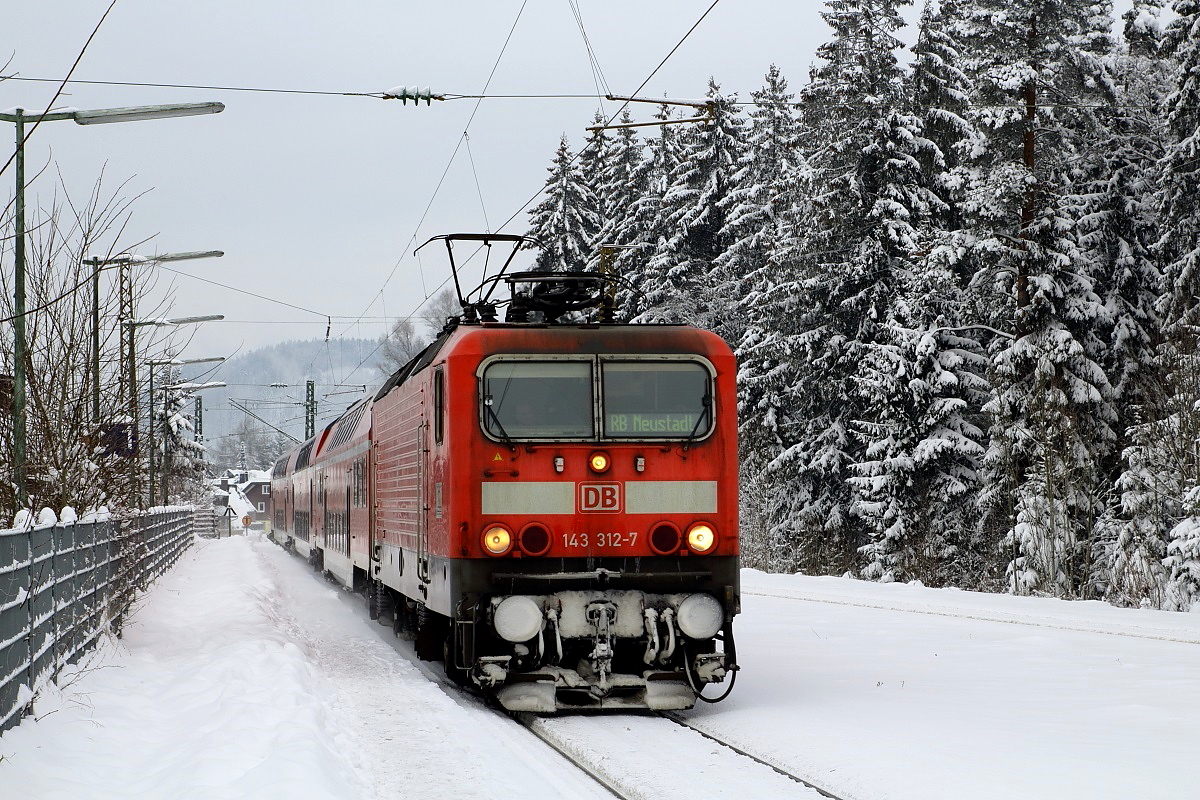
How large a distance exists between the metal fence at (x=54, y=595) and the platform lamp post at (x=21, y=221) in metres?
0.90

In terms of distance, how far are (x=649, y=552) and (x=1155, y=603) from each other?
12204 mm

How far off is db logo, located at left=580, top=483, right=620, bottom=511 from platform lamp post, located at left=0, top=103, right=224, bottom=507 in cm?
463

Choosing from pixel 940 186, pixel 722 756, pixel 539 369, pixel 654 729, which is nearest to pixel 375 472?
pixel 539 369

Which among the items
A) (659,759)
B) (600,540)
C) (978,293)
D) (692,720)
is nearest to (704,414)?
(600,540)

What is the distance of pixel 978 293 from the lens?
29.2m

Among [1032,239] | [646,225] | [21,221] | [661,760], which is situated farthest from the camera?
[646,225]

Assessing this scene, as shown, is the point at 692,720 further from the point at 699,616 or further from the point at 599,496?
the point at 599,496

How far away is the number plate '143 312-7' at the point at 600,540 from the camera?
9961 millimetres

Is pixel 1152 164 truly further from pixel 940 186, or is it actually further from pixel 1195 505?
pixel 1195 505

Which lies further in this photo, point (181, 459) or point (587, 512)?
point (181, 459)

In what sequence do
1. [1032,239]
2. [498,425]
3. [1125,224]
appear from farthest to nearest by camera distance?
[1125,224] < [1032,239] < [498,425]

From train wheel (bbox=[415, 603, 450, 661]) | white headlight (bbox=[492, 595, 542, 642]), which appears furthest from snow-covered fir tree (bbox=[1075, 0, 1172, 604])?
white headlight (bbox=[492, 595, 542, 642])

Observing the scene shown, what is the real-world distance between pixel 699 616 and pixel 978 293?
21105 mm

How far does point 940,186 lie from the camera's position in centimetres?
3153
